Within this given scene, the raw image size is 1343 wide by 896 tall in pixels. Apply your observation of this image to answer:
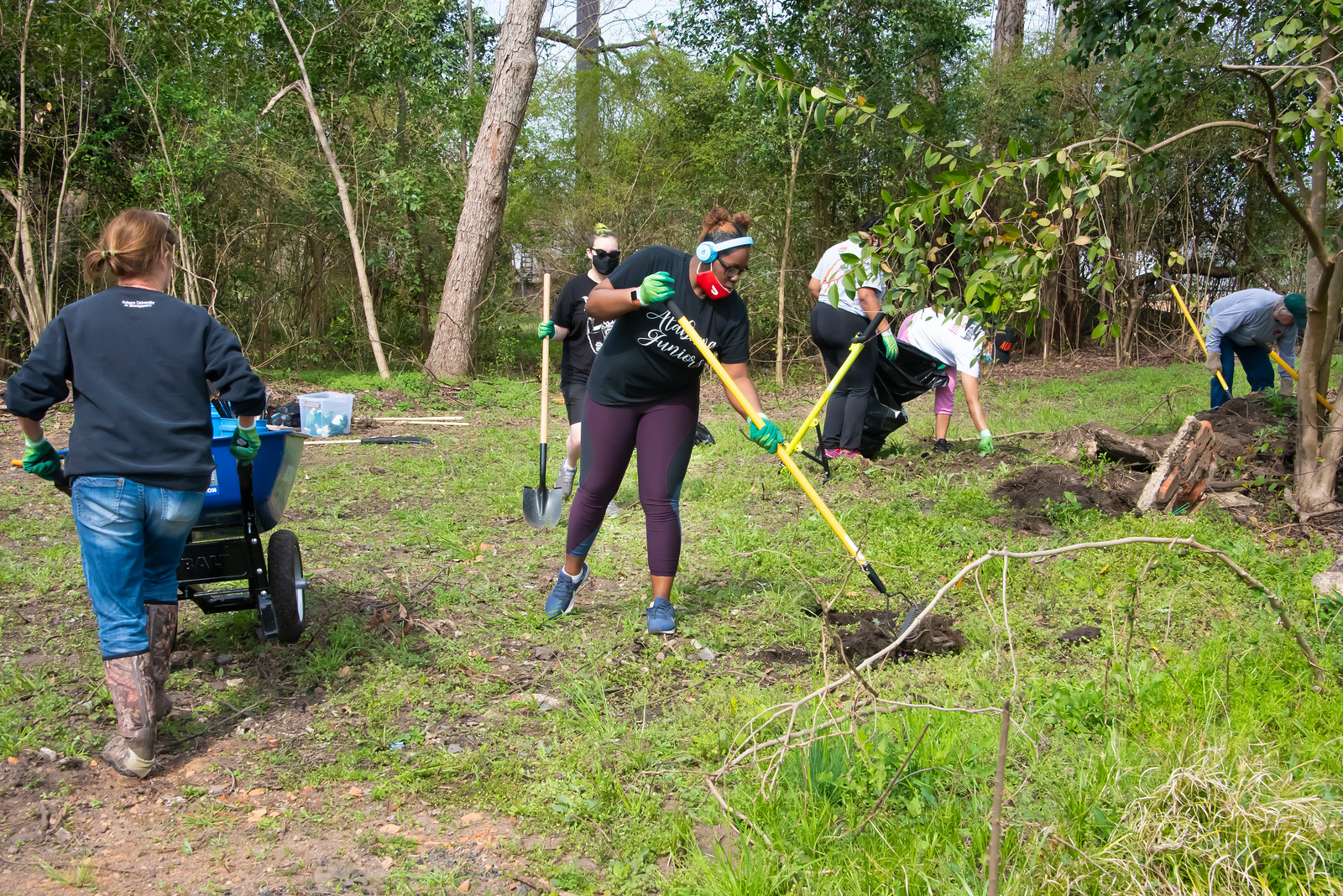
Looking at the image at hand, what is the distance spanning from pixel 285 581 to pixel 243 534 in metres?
0.24

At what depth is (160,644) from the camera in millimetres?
2906

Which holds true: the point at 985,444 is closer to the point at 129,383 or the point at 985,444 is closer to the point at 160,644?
the point at 160,644

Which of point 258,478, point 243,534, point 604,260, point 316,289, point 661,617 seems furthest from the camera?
point 316,289

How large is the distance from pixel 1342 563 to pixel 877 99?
1052 centimetres

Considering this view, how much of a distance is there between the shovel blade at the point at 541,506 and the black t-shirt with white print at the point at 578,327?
73cm

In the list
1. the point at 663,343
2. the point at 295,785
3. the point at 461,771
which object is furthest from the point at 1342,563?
the point at 295,785

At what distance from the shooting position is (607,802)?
2600mm

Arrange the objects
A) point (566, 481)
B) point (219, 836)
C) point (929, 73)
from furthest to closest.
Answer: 1. point (929, 73)
2. point (566, 481)
3. point (219, 836)

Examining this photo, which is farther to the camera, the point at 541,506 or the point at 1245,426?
the point at 1245,426

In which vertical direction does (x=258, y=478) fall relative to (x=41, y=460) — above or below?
below

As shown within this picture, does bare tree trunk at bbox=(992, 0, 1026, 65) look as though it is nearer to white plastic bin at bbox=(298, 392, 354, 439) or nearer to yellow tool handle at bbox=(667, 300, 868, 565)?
white plastic bin at bbox=(298, 392, 354, 439)

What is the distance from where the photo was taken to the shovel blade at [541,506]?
555cm

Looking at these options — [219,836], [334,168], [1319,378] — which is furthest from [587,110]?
[219,836]

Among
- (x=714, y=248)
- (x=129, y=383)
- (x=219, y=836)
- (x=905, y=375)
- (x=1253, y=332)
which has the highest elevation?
(x=714, y=248)
